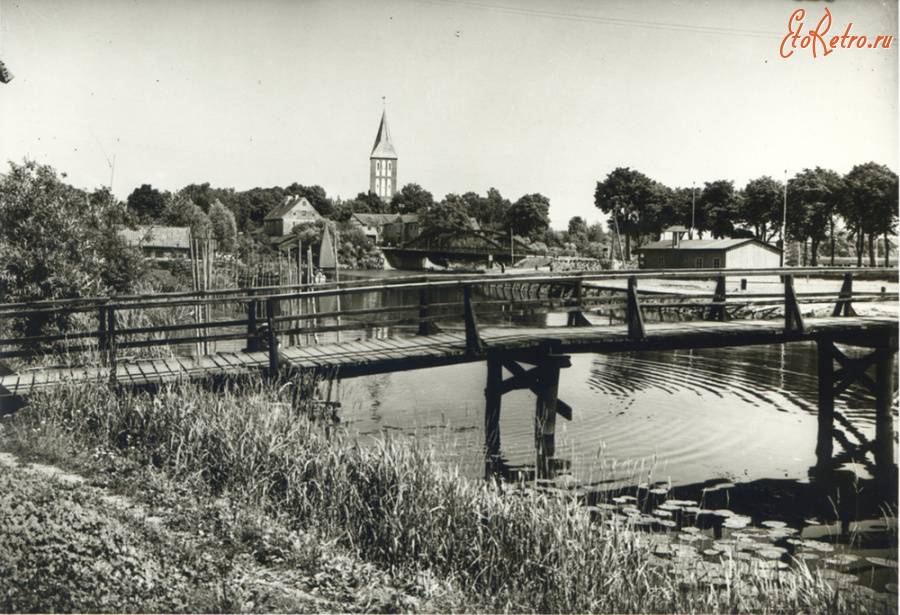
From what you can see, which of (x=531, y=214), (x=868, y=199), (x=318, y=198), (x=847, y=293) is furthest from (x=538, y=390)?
(x=318, y=198)

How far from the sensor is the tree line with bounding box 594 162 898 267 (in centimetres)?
4769

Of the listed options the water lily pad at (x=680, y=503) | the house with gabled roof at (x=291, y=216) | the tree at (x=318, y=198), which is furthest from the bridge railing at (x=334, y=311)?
the tree at (x=318, y=198)

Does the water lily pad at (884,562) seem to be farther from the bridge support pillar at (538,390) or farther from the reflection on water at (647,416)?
the bridge support pillar at (538,390)

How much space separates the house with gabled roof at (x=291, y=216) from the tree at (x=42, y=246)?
91.3 meters

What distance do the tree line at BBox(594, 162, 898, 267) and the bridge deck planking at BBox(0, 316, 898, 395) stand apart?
22.5 m

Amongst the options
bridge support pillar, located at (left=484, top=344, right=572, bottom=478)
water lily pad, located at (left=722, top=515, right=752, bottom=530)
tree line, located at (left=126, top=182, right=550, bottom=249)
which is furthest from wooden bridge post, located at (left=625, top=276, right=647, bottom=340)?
tree line, located at (left=126, top=182, right=550, bottom=249)

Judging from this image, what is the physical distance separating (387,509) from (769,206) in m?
73.2

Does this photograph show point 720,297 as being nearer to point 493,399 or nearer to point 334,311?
point 493,399

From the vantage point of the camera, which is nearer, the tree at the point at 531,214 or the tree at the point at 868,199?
the tree at the point at 868,199

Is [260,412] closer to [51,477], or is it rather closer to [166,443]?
[166,443]

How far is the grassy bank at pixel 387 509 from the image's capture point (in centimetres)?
492

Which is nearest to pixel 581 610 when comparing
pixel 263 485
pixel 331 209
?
pixel 263 485

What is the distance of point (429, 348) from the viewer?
10062 mm

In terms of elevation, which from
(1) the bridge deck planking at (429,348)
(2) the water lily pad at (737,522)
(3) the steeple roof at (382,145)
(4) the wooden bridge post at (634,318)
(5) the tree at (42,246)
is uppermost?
(3) the steeple roof at (382,145)
